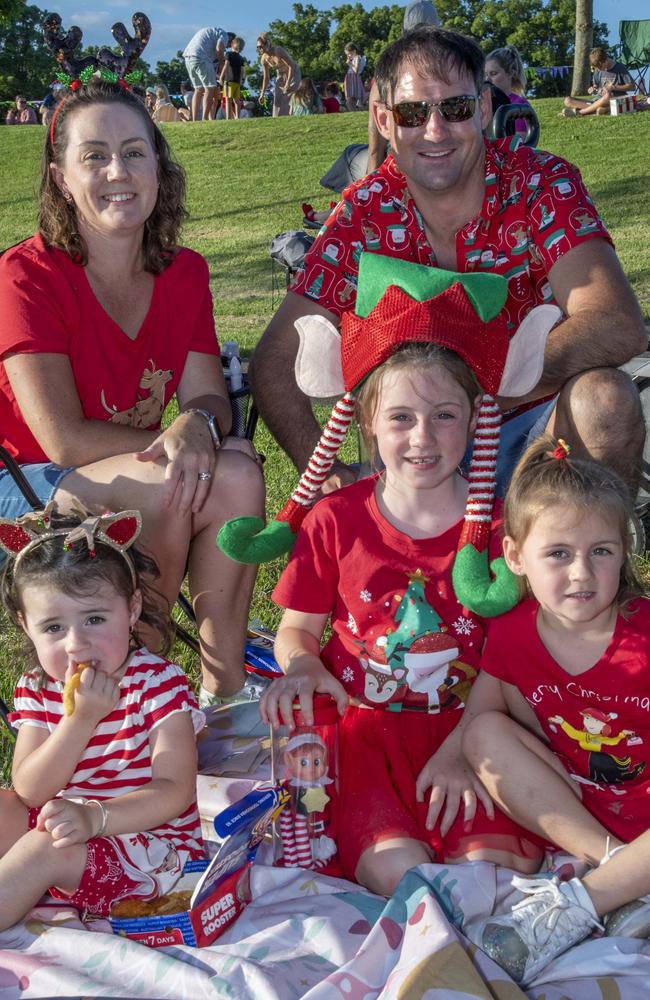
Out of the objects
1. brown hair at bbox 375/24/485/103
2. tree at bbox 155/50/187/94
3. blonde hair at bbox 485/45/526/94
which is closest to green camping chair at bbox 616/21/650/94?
blonde hair at bbox 485/45/526/94

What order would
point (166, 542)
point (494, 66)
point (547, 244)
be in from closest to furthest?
point (166, 542), point (547, 244), point (494, 66)

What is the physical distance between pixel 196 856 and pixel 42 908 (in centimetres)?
35

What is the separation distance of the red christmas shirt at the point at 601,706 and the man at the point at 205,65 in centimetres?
2003

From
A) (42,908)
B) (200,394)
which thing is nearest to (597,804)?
(42,908)

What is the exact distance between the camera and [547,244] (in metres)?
3.19

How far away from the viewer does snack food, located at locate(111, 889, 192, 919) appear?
2271 mm

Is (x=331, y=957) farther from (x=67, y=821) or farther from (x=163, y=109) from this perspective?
(x=163, y=109)

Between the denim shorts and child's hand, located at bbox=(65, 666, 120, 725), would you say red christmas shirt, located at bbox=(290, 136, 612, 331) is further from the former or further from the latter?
child's hand, located at bbox=(65, 666, 120, 725)

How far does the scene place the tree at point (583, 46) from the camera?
20.1 m

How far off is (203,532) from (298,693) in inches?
30.0

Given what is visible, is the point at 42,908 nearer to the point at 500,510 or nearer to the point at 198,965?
the point at 198,965

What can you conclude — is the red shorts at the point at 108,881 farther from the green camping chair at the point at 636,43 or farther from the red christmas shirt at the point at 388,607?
the green camping chair at the point at 636,43

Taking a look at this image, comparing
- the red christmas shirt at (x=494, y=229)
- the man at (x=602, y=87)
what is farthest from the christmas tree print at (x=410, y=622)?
the man at (x=602, y=87)

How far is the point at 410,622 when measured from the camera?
8.29 feet
